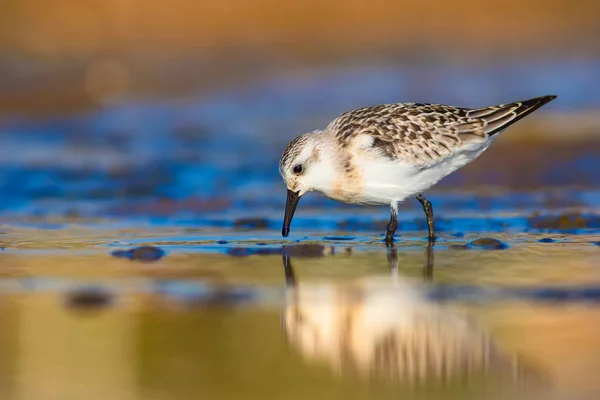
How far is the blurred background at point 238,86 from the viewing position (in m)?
11.8

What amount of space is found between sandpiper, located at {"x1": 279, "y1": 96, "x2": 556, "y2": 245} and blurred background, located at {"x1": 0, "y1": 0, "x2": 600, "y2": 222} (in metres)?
2.17

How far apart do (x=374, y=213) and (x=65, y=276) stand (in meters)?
3.47

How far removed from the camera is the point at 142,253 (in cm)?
789

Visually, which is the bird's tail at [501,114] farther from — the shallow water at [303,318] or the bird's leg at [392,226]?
the bird's leg at [392,226]

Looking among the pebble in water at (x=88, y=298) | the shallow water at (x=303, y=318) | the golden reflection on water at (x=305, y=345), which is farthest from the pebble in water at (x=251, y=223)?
the pebble in water at (x=88, y=298)

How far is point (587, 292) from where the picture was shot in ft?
21.3

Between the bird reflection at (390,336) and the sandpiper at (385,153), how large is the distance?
1322 millimetres

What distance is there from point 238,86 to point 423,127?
10348 mm

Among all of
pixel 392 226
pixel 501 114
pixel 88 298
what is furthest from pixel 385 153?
pixel 88 298

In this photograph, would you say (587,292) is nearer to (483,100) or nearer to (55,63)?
(483,100)

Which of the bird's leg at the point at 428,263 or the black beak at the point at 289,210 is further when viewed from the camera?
the black beak at the point at 289,210

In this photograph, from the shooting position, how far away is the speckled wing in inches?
321

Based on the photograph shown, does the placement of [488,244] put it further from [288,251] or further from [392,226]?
[288,251]

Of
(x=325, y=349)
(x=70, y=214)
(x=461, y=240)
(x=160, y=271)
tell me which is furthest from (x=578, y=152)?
(x=325, y=349)
